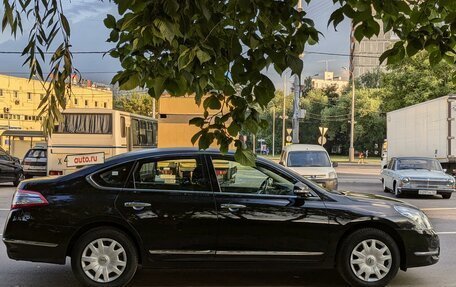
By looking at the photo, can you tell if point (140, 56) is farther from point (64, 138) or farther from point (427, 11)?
point (64, 138)

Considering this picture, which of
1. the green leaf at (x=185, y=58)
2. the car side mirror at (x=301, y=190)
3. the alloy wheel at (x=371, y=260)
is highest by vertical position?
the green leaf at (x=185, y=58)

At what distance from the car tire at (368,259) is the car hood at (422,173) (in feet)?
38.0

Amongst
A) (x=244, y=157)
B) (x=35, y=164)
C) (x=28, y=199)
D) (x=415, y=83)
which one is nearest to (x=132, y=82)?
(x=244, y=157)

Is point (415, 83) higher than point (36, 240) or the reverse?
higher

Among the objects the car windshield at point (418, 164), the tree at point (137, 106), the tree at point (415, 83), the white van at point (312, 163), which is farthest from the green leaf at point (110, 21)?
the tree at point (137, 106)

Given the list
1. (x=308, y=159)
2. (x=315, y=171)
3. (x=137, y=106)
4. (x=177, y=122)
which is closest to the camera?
(x=177, y=122)

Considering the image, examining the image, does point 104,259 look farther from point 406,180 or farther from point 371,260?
point 406,180

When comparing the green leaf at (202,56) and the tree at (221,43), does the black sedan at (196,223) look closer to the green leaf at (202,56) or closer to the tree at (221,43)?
the tree at (221,43)

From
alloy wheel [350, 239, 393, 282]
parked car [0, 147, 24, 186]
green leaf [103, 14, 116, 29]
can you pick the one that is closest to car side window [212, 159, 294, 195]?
alloy wheel [350, 239, 393, 282]

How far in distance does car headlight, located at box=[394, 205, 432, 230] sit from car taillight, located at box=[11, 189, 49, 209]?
13.3ft

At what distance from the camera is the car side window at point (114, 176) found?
5.81 meters

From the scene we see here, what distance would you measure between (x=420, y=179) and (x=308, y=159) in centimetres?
373

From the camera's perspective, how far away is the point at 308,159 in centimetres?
1627

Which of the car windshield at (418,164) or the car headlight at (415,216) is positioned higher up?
the car windshield at (418,164)
